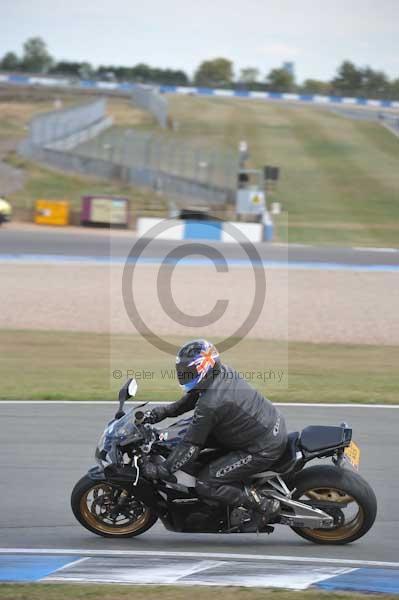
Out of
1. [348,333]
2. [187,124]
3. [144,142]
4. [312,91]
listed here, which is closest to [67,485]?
[348,333]

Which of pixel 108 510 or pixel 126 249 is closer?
pixel 108 510

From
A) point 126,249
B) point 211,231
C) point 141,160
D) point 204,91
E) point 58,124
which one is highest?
point 204,91

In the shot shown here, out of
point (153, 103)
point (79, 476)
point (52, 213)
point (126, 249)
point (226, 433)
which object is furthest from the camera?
point (153, 103)

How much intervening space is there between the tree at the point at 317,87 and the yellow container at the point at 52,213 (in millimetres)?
81862

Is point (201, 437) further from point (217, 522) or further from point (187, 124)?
point (187, 124)

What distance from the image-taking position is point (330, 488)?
6648mm

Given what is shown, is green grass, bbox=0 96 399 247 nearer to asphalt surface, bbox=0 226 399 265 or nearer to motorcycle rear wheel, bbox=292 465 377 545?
asphalt surface, bbox=0 226 399 265

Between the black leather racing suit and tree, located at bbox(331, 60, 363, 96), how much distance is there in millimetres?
106481

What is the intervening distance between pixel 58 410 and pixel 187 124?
59.0 meters

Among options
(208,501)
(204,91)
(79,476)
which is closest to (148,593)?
(208,501)

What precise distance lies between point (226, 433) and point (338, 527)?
117 centimetres

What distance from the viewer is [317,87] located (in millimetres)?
119500

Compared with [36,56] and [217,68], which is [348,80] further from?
[36,56]

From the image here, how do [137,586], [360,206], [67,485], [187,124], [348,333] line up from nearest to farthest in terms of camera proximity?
[137,586], [67,485], [348,333], [360,206], [187,124]
